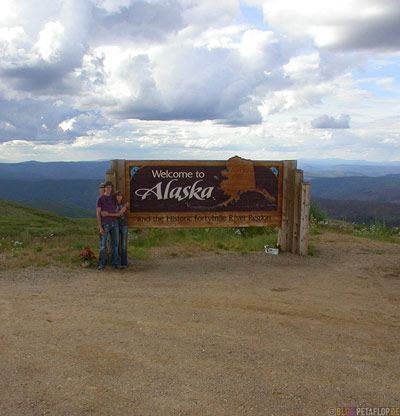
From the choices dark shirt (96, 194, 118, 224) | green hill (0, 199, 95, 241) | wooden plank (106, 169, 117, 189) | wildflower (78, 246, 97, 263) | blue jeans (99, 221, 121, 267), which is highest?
wooden plank (106, 169, 117, 189)

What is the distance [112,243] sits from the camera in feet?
33.1

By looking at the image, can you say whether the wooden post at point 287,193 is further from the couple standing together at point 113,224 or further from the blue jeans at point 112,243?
the blue jeans at point 112,243

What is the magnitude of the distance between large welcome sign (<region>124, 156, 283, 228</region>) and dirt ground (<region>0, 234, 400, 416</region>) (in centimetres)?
223

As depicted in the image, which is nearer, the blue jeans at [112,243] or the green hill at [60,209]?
the blue jeans at [112,243]

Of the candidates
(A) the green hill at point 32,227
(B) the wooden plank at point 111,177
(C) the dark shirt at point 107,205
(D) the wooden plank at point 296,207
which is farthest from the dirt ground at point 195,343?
(A) the green hill at point 32,227

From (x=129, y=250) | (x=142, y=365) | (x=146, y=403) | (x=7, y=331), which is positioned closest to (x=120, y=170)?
(x=129, y=250)

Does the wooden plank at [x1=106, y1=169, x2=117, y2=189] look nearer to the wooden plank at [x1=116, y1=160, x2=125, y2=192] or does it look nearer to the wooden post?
the wooden plank at [x1=116, y1=160, x2=125, y2=192]

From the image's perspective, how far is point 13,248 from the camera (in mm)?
12016

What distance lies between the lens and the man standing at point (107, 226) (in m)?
9.66

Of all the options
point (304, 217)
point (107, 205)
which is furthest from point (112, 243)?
point (304, 217)

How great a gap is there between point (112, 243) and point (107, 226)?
482mm

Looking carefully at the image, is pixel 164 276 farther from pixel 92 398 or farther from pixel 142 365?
pixel 92 398

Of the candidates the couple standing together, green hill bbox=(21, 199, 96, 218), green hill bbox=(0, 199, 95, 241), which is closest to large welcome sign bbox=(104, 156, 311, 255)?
the couple standing together

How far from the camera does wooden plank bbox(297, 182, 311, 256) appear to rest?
11.3 metres
